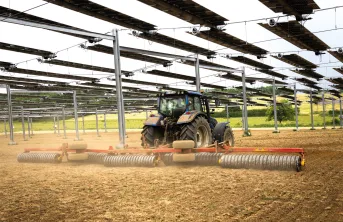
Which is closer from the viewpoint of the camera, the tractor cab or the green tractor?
the green tractor

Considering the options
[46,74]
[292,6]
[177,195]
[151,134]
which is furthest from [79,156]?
[46,74]

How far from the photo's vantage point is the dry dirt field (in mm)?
5781

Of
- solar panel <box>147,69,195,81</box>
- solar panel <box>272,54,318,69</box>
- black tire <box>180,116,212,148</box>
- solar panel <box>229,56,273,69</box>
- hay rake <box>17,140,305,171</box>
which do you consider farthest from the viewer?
solar panel <box>147,69,195,81</box>

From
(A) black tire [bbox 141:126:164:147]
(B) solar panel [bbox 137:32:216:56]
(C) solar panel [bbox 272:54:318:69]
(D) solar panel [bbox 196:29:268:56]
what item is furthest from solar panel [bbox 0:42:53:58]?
(C) solar panel [bbox 272:54:318:69]

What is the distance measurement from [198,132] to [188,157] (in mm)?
2359

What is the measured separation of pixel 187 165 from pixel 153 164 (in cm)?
107

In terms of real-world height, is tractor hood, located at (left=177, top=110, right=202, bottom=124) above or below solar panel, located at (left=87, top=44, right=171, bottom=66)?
below

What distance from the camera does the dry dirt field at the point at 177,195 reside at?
19.0 ft

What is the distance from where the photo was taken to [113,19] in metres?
14.3

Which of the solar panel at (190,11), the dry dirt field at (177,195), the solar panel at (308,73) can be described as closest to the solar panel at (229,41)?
the solar panel at (190,11)

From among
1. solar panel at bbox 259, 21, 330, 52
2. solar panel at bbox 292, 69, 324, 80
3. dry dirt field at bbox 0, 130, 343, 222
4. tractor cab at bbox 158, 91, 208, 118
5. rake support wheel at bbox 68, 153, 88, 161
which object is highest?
solar panel at bbox 259, 21, 330, 52

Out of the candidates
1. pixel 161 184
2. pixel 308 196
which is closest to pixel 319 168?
pixel 308 196

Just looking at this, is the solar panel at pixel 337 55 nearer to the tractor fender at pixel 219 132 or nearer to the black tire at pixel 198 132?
the tractor fender at pixel 219 132

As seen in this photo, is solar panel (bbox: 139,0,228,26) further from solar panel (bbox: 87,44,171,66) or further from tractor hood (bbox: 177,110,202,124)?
solar panel (bbox: 87,44,171,66)
